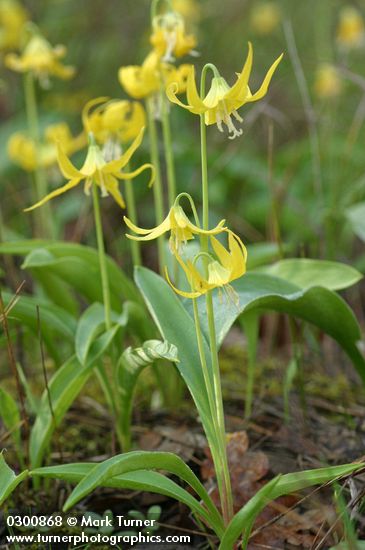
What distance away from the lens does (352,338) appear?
7.13 feet

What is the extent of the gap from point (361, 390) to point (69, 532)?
4.57ft

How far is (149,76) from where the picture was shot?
7.89ft

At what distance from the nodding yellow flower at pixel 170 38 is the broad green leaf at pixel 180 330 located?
30.2 inches

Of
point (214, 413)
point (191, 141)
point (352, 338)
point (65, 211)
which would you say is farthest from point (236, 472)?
point (191, 141)

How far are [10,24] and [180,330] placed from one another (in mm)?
3913

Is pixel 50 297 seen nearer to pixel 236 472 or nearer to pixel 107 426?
pixel 107 426

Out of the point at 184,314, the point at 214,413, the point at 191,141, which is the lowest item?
the point at 214,413

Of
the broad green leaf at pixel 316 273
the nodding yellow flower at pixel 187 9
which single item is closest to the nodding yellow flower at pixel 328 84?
the nodding yellow flower at pixel 187 9

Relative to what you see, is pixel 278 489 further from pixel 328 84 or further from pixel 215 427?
pixel 328 84

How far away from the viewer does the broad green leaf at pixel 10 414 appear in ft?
6.65

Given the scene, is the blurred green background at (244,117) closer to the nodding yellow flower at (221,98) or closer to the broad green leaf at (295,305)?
the broad green leaf at (295,305)

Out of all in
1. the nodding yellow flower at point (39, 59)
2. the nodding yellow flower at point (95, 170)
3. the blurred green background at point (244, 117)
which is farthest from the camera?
the blurred green background at point (244, 117)

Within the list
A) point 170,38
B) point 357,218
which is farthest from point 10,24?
point 357,218

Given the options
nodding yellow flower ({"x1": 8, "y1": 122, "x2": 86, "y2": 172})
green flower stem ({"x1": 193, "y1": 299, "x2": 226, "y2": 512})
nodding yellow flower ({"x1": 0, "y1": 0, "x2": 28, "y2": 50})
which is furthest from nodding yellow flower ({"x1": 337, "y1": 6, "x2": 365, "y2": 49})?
green flower stem ({"x1": 193, "y1": 299, "x2": 226, "y2": 512})
